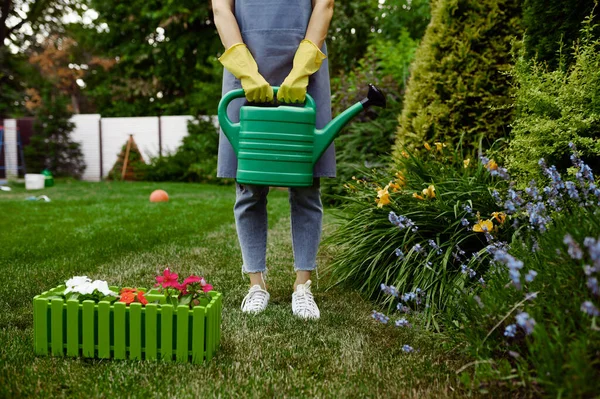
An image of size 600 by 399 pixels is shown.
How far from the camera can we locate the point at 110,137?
43.6 ft

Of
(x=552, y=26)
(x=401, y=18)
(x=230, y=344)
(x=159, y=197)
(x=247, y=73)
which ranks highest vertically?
(x=401, y=18)

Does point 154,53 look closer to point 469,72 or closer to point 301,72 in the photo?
point 469,72

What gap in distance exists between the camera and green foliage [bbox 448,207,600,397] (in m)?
1.11

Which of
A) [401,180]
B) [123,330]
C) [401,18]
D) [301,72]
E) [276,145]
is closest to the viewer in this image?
[123,330]

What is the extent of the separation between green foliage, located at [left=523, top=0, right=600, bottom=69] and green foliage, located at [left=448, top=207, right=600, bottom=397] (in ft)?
3.74

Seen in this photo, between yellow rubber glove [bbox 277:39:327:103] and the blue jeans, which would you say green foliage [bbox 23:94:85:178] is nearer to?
the blue jeans

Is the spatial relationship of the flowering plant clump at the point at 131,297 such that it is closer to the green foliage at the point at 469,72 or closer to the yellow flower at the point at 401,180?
the yellow flower at the point at 401,180

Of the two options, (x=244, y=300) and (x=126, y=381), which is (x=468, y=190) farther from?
(x=126, y=381)

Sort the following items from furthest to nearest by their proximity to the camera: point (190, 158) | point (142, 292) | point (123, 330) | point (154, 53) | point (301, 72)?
point (154, 53), point (190, 158), point (301, 72), point (142, 292), point (123, 330)

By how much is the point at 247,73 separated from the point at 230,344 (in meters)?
0.98

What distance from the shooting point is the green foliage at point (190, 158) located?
11.8m

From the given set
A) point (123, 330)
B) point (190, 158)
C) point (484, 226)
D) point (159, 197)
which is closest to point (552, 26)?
point (484, 226)

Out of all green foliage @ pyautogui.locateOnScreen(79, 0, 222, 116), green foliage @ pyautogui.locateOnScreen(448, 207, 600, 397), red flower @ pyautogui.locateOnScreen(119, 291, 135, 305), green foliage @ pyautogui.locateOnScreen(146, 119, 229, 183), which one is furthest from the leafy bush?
green foliage @ pyautogui.locateOnScreen(79, 0, 222, 116)

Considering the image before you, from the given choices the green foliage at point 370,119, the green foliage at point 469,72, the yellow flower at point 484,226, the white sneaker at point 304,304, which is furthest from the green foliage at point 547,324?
the green foliage at point 370,119
